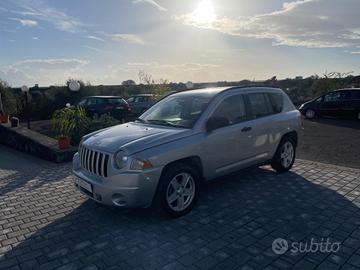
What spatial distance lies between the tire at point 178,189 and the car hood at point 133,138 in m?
0.43

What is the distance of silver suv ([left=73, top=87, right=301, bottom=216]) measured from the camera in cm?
408

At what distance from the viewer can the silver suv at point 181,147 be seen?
161 inches

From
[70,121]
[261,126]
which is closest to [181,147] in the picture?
[261,126]

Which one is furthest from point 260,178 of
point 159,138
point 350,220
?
point 159,138

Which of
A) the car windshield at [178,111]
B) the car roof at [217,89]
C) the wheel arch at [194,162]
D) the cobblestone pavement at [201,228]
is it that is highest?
the car roof at [217,89]

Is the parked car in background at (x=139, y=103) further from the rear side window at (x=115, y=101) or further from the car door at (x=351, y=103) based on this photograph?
the car door at (x=351, y=103)

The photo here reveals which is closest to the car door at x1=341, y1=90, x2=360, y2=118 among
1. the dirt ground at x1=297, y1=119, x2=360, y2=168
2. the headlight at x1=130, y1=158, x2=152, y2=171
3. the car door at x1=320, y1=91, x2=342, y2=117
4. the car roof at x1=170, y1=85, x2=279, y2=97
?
the car door at x1=320, y1=91, x2=342, y2=117

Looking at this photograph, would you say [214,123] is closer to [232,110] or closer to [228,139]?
[228,139]

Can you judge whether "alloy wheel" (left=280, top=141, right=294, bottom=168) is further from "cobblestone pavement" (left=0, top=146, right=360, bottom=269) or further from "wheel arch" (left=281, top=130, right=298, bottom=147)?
"cobblestone pavement" (left=0, top=146, right=360, bottom=269)

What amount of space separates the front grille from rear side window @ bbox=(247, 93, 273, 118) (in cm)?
277

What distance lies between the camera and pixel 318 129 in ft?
43.8

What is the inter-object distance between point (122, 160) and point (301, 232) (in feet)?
8.12

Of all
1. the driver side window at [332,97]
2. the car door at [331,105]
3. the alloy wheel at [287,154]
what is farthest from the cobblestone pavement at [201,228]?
the driver side window at [332,97]

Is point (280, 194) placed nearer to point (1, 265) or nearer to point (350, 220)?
point (350, 220)
